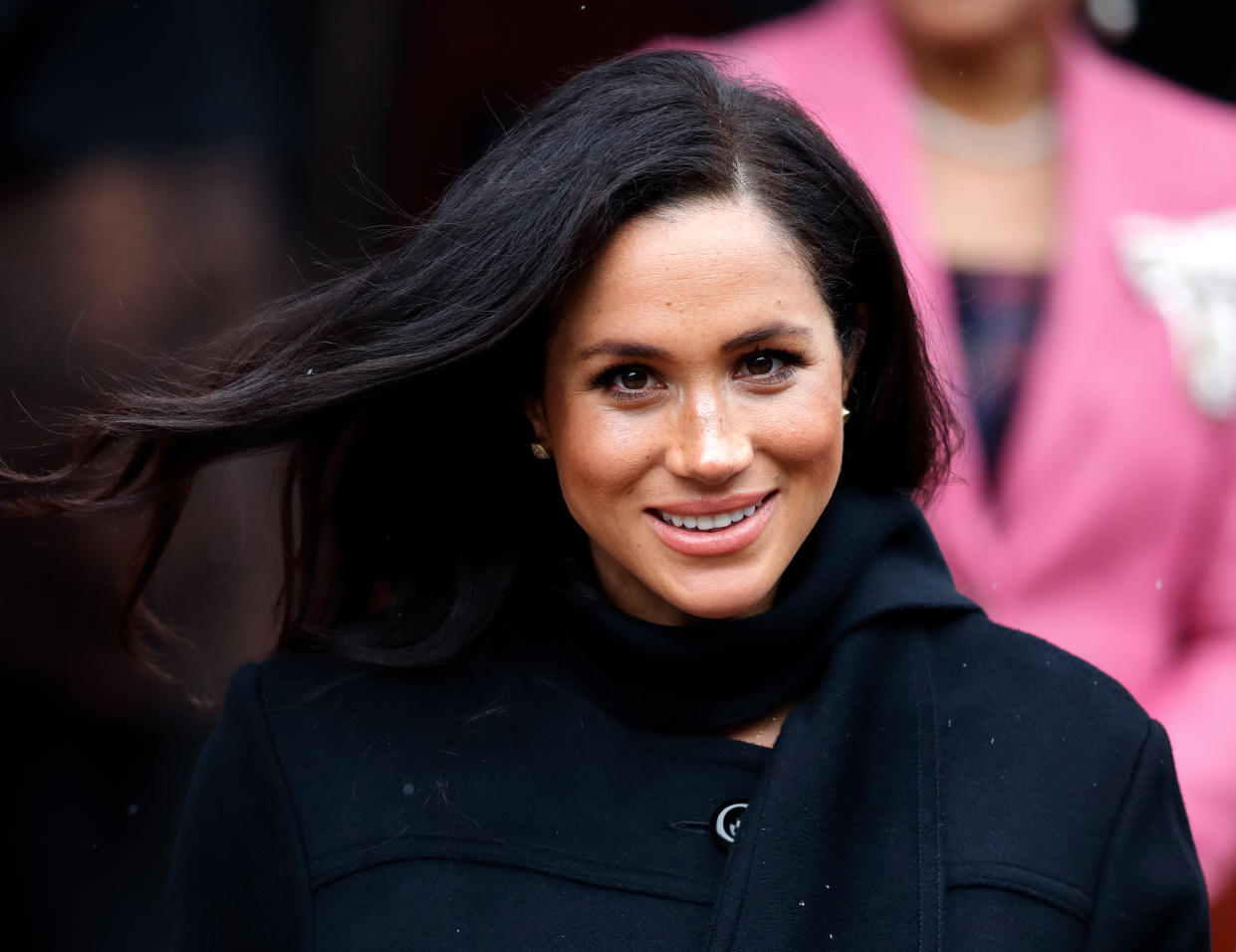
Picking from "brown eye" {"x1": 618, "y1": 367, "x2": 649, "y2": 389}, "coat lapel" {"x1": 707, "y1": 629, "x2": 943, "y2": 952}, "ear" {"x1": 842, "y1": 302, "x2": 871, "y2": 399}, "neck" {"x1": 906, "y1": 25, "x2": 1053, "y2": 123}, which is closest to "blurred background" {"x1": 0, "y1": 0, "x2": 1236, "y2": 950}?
"neck" {"x1": 906, "y1": 25, "x2": 1053, "y2": 123}

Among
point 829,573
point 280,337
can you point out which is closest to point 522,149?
point 280,337

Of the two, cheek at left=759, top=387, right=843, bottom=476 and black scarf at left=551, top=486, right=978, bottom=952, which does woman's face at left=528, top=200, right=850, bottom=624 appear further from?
black scarf at left=551, top=486, right=978, bottom=952

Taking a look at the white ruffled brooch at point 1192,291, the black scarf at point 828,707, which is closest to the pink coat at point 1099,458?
the white ruffled brooch at point 1192,291

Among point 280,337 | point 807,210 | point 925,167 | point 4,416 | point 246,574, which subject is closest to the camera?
point 807,210

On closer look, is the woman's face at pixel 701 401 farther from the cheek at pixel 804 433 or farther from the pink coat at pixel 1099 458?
the pink coat at pixel 1099 458

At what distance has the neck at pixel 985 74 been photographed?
138 inches

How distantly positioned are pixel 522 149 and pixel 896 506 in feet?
2.30

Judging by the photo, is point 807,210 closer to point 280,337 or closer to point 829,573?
point 829,573

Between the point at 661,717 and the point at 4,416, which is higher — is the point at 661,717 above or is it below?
above

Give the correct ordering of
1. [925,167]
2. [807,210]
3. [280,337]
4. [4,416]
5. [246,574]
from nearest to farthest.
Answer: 1. [807,210]
2. [280,337]
3. [925,167]
4. [4,416]
5. [246,574]

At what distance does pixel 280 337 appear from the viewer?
2.27m

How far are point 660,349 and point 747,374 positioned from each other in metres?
0.12

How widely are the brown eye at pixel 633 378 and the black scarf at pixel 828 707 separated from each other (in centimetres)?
34

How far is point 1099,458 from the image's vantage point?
131 inches
